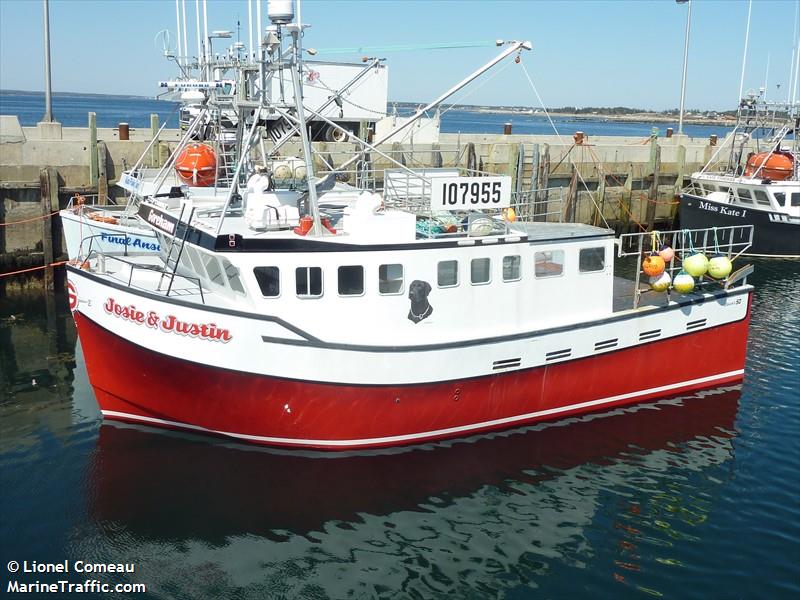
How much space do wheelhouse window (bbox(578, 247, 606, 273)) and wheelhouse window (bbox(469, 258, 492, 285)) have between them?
2.00 metres

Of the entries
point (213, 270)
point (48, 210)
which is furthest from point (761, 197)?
point (48, 210)

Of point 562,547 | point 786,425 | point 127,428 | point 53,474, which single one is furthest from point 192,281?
point 786,425

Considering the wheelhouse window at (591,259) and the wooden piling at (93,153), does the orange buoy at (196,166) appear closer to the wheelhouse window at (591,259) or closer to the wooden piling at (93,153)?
the wooden piling at (93,153)

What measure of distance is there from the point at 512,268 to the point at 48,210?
50.8ft

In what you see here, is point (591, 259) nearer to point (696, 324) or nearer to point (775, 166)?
point (696, 324)

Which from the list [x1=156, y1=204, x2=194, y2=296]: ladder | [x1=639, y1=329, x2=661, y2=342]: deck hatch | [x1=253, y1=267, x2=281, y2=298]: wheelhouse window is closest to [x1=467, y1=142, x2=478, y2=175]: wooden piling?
[x1=639, y1=329, x2=661, y2=342]: deck hatch

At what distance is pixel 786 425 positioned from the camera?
46.1 feet

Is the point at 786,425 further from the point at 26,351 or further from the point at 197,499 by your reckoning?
the point at 26,351

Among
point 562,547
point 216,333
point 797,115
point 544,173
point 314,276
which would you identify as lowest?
point 562,547

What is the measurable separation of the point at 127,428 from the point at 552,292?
317 inches

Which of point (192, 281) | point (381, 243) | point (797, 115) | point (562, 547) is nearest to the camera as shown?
point (562, 547)

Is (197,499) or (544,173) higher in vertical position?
(544,173)

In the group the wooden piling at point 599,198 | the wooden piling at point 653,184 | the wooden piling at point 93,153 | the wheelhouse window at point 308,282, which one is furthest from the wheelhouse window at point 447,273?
the wooden piling at point 653,184

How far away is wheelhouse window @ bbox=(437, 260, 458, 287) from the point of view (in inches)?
483
